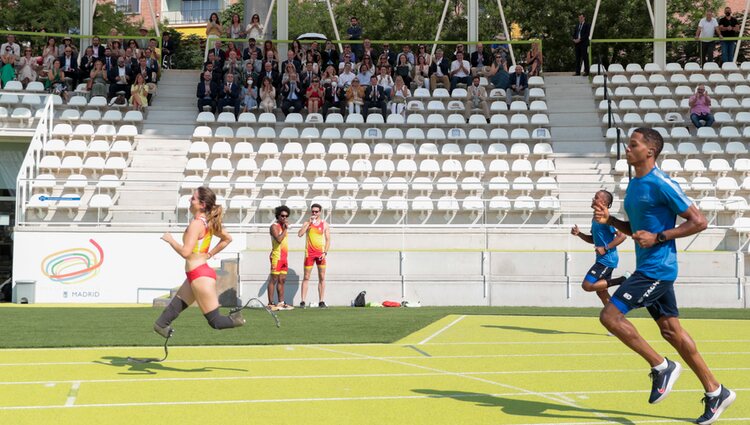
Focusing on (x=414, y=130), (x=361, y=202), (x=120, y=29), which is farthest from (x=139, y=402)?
(x=120, y=29)

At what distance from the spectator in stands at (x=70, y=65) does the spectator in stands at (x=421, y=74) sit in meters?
9.73

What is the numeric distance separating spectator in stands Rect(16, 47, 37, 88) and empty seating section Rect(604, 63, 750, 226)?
16154mm

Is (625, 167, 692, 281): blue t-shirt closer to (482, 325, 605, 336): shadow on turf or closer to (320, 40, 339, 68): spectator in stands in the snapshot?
(482, 325, 605, 336): shadow on turf

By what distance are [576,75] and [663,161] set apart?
7376mm

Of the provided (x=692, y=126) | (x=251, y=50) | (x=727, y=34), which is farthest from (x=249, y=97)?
(x=727, y=34)

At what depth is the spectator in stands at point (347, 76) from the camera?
29.0 meters

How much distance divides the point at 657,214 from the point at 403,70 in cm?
2231

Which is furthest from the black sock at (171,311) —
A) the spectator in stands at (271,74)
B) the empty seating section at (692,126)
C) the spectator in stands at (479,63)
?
the spectator in stands at (479,63)

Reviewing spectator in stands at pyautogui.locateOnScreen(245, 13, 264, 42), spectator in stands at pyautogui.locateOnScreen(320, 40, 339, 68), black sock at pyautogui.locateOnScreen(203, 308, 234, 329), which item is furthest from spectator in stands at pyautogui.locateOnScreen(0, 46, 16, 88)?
black sock at pyautogui.locateOnScreen(203, 308, 234, 329)

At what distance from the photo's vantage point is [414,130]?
26734 millimetres

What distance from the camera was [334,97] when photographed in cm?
2822

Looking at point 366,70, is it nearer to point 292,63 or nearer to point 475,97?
point 292,63

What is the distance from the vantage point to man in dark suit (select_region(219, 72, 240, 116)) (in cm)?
2798

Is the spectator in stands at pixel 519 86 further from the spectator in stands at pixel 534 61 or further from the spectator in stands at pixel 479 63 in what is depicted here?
the spectator in stands at pixel 534 61
